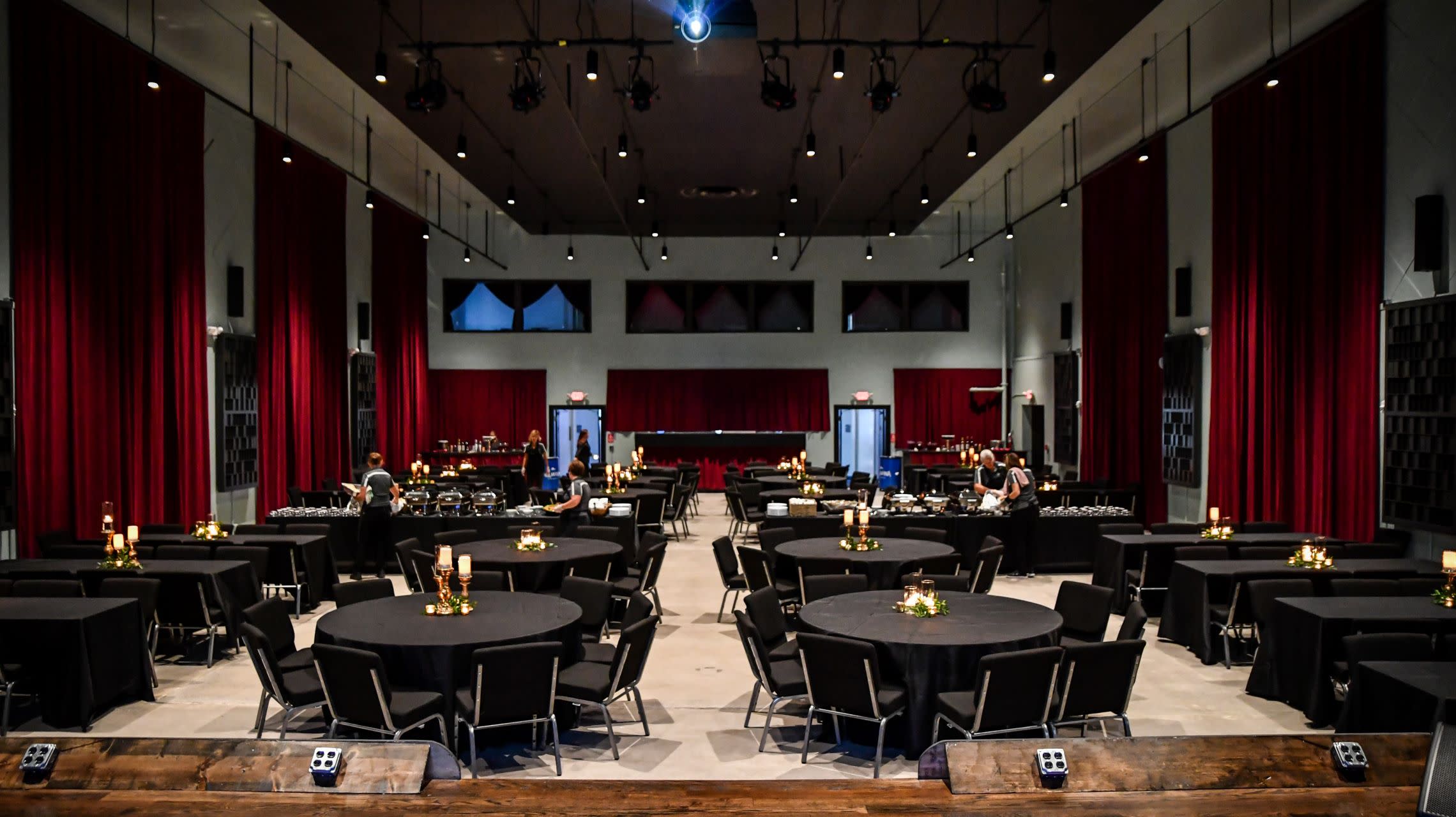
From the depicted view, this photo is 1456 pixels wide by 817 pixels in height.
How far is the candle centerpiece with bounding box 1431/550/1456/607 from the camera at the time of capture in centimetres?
623

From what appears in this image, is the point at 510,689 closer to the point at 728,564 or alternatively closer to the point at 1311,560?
the point at 728,564

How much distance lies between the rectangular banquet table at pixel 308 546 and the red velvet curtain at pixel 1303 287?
9391 millimetres

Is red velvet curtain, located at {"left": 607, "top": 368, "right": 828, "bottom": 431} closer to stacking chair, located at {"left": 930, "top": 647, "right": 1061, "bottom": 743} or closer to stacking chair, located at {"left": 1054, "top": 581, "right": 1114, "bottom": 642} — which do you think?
stacking chair, located at {"left": 1054, "top": 581, "right": 1114, "bottom": 642}

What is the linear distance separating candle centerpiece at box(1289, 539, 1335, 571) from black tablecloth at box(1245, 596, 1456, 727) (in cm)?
95

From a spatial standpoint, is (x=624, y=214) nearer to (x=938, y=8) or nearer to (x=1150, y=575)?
(x=938, y=8)

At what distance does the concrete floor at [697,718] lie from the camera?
5.43 m

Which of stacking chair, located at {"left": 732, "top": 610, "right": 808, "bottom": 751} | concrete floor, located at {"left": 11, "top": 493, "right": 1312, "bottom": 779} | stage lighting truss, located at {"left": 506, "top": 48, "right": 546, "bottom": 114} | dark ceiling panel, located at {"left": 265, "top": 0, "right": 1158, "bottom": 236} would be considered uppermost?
dark ceiling panel, located at {"left": 265, "top": 0, "right": 1158, "bottom": 236}

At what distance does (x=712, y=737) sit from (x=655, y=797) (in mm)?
3153

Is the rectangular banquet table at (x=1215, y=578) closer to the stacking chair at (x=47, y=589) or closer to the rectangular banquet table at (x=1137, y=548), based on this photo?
the rectangular banquet table at (x=1137, y=548)

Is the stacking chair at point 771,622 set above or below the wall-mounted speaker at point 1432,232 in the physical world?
below

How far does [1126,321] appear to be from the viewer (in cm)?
1591

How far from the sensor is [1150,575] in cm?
904

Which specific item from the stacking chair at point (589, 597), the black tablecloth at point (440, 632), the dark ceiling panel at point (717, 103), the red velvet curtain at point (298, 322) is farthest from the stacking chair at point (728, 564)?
the red velvet curtain at point (298, 322)

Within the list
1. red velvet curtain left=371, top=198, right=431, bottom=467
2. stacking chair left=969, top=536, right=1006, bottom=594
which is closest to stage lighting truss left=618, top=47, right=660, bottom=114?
stacking chair left=969, top=536, right=1006, bottom=594
